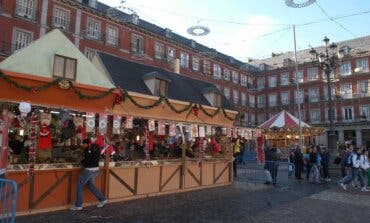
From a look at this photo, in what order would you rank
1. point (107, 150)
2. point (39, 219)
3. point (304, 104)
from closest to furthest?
point (39, 219), point (107, 150), point (304, 104)

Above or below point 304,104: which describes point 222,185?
below

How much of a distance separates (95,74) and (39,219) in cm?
420

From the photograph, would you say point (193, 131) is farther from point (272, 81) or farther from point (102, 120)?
point (272, 81)

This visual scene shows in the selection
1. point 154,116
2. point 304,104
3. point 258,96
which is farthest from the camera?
point 258,96

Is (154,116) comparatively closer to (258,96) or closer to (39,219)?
(39,219)

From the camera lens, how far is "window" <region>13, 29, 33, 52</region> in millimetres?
25828

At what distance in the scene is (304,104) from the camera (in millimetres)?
52625

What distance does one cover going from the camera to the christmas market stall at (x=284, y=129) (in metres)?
21.5

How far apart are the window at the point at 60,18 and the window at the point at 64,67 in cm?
2141

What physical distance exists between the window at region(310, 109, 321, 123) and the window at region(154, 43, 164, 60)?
26.6 metres

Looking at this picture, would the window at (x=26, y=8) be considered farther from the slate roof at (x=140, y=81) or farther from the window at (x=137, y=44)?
the slate roof at (x=140, y=81)

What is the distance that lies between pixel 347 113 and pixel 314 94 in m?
5.90

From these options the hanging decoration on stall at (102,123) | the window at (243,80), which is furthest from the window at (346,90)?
the hanging decoration on stall at (102,123)

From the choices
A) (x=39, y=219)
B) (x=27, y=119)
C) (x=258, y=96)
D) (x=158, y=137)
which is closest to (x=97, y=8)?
(x=158, y=137)
